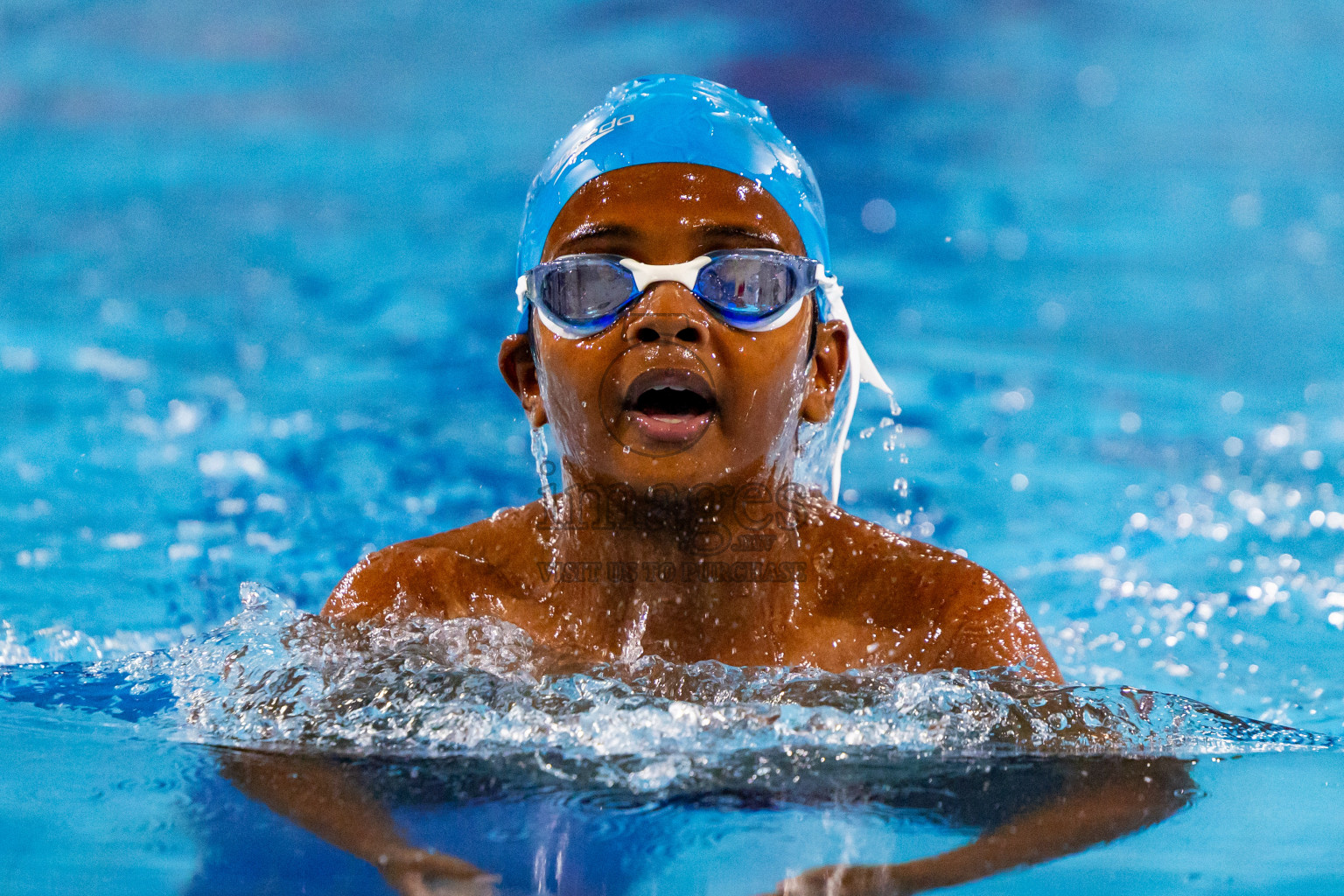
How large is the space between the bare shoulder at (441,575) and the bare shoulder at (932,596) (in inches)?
26.7

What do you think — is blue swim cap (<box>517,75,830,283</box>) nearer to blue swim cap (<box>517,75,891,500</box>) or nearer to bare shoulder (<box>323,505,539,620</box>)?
blue swim cap (<box>517,75,891,500</box>)

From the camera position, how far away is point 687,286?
242 centimetres

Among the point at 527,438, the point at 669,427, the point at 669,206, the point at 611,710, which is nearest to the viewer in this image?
the point at 611,710

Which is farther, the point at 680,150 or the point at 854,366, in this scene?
the point at 854,366

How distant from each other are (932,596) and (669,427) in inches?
26.5

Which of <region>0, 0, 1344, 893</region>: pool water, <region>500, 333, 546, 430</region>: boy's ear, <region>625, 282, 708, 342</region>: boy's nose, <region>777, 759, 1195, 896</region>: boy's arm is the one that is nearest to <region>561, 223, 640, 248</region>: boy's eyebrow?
<region>625, 282, 708, 342</region>: boy's nose

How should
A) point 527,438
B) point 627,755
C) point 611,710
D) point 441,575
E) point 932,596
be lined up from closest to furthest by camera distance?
point 627,755 → point 611,710 → point 932,596 → point 441,575 → point 527,438

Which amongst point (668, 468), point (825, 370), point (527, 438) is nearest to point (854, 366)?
point (825, 370)

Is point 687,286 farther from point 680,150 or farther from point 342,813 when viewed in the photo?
point 342,813

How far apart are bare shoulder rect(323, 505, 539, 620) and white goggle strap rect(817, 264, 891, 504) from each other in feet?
2.44

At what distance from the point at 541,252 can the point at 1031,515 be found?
2.15 meters

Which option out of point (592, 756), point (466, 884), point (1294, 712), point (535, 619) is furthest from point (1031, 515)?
point (466, 884)

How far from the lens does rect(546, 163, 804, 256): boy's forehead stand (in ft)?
8.15

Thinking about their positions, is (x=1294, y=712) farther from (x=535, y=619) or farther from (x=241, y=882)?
(x=241, y=882)
